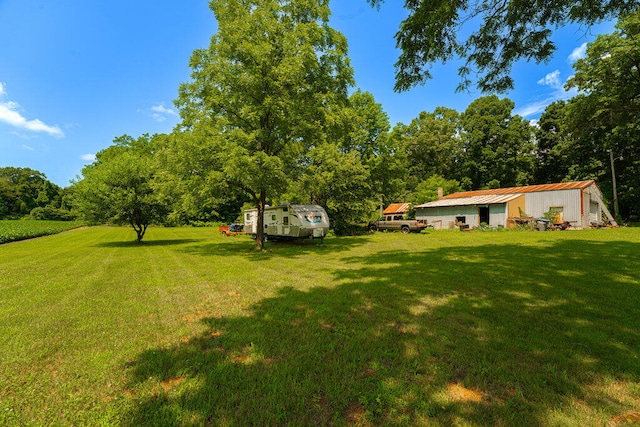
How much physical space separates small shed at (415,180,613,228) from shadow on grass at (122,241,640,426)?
23.9 m

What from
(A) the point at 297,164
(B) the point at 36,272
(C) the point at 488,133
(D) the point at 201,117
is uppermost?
(C) the point at 488,133

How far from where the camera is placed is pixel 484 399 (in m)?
2.69

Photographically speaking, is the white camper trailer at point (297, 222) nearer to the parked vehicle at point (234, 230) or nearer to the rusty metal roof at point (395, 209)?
the parked vehicle at point (234, 230)

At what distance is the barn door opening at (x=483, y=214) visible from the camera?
2884cm

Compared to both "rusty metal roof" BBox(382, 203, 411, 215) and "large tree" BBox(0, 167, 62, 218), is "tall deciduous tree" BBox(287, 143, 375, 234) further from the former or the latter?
"large tree" BBox(0, 167, 62, 218)

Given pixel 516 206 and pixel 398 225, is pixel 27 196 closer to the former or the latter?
pixel 398 225

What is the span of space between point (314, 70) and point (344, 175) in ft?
41.1

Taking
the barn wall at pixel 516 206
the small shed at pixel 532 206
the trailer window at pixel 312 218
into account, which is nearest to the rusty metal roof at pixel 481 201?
the small shed at pixel 532 206

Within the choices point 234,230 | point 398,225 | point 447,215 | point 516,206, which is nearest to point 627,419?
point 398,225

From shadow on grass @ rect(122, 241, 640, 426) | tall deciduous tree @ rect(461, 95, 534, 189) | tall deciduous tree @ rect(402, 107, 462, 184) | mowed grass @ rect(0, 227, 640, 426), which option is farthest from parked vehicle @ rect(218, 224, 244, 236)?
tall deciduous tree @ rect(461, 95, 534, 189)

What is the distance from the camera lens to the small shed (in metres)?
25.6

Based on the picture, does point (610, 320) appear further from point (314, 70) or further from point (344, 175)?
point (344, 175)

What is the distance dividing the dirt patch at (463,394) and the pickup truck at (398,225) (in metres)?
24.6

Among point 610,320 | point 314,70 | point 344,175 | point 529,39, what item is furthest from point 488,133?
point 610,320
